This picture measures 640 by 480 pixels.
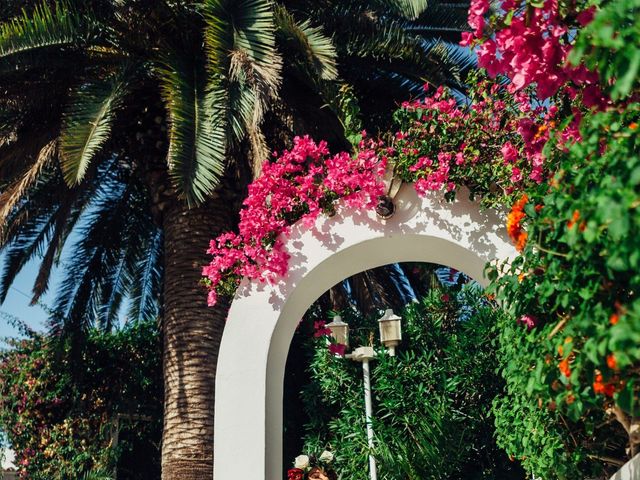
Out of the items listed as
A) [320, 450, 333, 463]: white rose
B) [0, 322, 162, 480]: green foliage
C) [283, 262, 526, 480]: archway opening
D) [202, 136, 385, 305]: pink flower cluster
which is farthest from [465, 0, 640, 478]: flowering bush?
[0, 322, 162, 480]: green foliage

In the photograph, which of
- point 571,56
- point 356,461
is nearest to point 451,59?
point 356,461

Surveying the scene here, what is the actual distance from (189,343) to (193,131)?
7.12 ft

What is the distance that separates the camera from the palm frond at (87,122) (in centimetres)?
588

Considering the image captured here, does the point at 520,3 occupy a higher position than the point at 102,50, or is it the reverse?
the point at 102,50

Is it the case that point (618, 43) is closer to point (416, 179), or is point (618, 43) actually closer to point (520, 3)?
point (520, 3)

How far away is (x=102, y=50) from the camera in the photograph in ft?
23.5

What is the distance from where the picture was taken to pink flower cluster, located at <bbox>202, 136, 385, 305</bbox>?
5.05 metres

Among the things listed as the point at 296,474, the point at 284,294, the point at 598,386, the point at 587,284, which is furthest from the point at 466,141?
the point at 296,474

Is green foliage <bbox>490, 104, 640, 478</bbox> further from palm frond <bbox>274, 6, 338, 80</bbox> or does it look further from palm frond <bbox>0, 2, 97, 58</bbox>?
palm frond <bbox>0, 2, 97, 58</bbox>

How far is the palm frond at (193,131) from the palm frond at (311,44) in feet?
2.64

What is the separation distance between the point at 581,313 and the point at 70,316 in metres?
8.36

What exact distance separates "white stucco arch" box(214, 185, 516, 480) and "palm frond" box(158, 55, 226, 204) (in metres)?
1.04

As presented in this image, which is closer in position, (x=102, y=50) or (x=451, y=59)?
(x=102, y=50)

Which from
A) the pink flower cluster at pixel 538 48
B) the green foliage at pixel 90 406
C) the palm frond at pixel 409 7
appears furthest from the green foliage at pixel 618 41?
the green foliage at pixel 90 406
